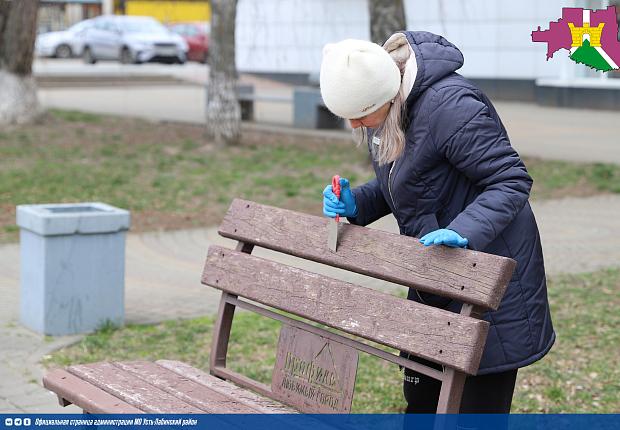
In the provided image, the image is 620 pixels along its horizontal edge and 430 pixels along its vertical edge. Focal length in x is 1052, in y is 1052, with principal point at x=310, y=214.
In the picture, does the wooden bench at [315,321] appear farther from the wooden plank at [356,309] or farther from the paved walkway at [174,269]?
the paved walkway at [174,269]

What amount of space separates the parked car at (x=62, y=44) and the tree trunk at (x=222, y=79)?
2409 centimetres

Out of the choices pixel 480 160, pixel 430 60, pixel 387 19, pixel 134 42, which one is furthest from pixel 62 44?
pixel 480 160

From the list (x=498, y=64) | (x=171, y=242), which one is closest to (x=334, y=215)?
(x=171, y=242)

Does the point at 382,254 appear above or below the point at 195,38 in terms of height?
below

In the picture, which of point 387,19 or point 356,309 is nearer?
point 356,309

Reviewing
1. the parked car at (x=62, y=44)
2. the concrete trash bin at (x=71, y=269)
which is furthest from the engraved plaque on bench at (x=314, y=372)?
the parked car at (x=62, y=44)

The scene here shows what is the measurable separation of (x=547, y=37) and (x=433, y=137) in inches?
38.5

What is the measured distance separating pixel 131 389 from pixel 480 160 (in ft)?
4.85

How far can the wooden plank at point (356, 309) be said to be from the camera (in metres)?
2.99

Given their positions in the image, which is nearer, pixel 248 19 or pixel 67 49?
pixel 248 19

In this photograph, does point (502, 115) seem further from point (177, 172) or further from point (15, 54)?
point (177, 172)

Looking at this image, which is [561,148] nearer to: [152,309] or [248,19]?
[152,309]

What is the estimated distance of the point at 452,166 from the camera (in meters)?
3.12

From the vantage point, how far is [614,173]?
12.0 meters
